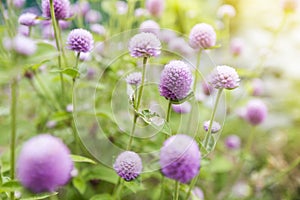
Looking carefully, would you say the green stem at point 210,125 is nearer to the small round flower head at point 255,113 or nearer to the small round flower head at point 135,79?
the small round flower head at point 135,79

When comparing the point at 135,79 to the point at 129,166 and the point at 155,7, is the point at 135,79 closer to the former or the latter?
the point at 129,166

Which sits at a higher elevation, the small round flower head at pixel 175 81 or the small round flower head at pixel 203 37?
the small round flower head at pixel 203 37

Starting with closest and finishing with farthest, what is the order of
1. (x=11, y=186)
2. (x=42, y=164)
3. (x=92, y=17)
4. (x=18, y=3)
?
(x=42, y=164) → (x=11, y=186) → (x=18, y=3) → (x=92, y=17)

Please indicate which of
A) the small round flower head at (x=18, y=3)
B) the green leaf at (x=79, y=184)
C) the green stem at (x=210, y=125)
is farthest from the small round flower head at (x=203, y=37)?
the small round flower head at (x=18, y=3)

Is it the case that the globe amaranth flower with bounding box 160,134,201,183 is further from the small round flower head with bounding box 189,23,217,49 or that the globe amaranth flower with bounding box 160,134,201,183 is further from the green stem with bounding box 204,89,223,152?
the small round flower head with bounding box 189,23,217,49

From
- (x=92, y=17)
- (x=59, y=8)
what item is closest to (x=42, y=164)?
(x=59, y=8)

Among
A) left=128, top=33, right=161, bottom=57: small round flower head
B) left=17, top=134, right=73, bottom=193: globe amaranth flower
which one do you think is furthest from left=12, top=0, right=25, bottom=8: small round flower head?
left=17, top=134, right=73, bottom=193: globe amaranth flower

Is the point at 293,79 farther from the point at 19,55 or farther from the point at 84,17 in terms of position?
the point at 19,55
